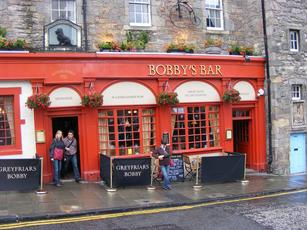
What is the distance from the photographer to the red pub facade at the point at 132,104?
13.8 meters

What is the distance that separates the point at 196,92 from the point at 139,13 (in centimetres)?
372

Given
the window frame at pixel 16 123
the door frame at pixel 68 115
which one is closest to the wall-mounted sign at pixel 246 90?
the door frame at pixel 68 115

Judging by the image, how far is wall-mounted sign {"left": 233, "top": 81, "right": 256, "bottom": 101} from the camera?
1753 centimetres

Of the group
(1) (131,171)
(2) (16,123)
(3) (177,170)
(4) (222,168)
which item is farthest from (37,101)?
(4) (222,168)

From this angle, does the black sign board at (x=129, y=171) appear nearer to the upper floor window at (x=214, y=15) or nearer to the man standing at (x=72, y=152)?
the man standing at (x=72, y=152)

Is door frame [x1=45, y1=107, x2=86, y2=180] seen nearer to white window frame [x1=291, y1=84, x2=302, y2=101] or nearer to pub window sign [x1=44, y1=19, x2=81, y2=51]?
pub window sign [x1=44, y1=19, x2=81, y2=51]

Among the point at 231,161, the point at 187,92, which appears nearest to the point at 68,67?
the point at 187,92

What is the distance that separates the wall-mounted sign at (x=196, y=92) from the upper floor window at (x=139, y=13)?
2780 mm

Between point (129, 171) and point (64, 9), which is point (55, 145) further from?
point (64, 9)

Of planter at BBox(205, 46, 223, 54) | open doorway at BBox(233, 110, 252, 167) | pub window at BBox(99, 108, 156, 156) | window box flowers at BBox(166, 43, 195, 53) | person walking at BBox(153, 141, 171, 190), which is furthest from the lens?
open doorway at BBox(233, 110, 252, 167)

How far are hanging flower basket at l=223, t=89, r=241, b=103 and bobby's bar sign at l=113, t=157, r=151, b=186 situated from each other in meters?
4.76

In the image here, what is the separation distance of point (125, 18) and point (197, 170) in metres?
6.15

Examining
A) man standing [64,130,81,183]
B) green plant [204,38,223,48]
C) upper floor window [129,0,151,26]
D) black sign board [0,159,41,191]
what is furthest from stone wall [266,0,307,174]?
black sign board [0,159,41,191]

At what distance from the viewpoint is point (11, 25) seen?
46.6 feet
